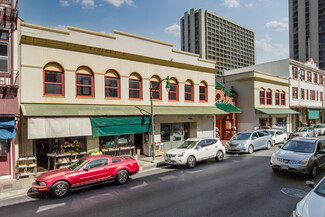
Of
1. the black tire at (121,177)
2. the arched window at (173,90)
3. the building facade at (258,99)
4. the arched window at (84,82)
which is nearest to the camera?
the black tire at (121,177)

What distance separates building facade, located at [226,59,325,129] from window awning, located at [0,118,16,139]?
33.5 metres

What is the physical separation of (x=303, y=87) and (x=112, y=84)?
32.6 m

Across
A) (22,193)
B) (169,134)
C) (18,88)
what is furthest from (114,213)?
(169,134)

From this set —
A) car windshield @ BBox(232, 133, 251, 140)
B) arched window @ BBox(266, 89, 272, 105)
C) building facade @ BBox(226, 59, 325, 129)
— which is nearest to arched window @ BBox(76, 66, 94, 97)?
car windshield @ BBox(232, 133, 251, 140)

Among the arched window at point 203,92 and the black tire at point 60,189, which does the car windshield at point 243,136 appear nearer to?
the arched window at point 203,92

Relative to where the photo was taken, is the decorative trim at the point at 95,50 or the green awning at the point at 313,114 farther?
the green awning at the point at 313,114

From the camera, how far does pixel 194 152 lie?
1312cm

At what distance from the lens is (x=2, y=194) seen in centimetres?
898

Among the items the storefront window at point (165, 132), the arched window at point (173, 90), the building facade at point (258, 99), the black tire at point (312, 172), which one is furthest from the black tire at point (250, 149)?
the building facade at point (258, 99)

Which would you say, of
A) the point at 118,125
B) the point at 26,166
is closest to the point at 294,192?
the point at 118,125

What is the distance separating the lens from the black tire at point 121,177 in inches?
391

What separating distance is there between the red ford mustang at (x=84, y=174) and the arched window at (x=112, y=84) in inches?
236

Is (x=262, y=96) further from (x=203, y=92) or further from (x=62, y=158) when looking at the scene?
(x=62, y=158)

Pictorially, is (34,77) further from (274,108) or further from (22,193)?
(274,108)
